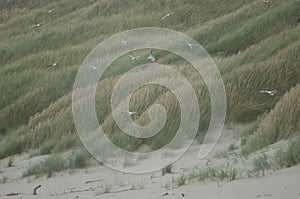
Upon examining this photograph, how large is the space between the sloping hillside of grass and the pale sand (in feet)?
3.04

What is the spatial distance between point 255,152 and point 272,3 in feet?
39.4

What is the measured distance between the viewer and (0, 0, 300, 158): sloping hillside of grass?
31.8 ft

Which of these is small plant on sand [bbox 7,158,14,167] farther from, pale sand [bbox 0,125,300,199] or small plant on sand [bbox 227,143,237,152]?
small plant on sand [bbox 227,143,237,152]

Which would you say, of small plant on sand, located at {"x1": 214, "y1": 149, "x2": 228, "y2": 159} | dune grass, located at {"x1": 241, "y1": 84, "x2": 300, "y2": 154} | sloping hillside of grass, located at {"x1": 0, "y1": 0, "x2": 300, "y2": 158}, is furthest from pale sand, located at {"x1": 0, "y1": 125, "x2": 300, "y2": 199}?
sloping hillside of grass, located at {"x1": 0, "y1": 0, "x2": 300, "y2": 158}

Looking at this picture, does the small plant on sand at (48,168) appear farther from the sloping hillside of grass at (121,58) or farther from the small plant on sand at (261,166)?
the small plant on sand at (261,166)

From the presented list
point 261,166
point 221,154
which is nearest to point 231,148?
point 221,154

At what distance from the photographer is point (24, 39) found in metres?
19.6

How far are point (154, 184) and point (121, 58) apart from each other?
8.75 metres

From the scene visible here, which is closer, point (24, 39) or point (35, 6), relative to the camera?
point (24, 39)

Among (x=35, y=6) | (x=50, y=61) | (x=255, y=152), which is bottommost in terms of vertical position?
(x=255, y=152)

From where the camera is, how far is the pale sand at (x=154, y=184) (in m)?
4.71

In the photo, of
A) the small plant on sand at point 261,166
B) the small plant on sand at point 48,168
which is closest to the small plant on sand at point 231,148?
the small plant on sand at point 261,166

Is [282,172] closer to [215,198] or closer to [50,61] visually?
[215,198]

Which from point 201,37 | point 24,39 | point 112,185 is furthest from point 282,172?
point 24,39
